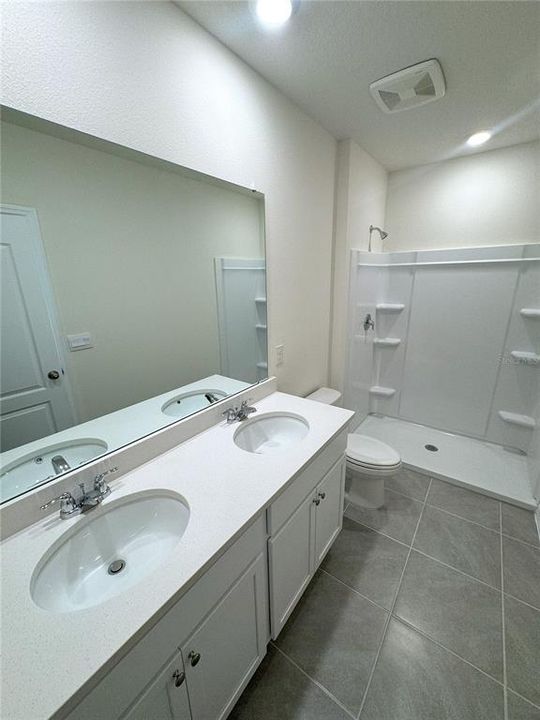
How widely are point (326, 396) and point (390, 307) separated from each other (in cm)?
125

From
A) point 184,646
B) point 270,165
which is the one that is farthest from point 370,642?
point 270,165

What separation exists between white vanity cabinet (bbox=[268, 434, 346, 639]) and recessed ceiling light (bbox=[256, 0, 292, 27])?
5.66ft

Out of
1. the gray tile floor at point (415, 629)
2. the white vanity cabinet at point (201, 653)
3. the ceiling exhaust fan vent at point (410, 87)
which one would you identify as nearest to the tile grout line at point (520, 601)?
the gray tile floor at point (415, 629)

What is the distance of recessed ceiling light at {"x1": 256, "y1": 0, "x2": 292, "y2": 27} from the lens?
3.37 ft

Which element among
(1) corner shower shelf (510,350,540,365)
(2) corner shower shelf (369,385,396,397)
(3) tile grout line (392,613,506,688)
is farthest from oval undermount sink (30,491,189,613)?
(1) corner shower shelf (510,350,540,365)

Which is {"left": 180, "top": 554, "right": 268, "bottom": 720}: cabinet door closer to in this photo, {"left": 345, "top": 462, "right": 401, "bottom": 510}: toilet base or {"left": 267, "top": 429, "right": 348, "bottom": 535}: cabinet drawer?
{"left": 267, "top": 429, "right": 348, "bottom": 535}: cabinet drawer

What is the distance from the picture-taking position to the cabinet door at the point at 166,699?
622 millimetres

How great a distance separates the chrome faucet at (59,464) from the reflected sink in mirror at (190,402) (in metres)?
0.37

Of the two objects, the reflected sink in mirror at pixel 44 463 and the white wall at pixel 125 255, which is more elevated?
the white wall at pixel 125 255

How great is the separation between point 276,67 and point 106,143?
99 centimetres

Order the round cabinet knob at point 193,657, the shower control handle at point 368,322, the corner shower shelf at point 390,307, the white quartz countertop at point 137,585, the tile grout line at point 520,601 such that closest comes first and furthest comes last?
the white quartz countertop at point 137,585 → the round cabinet knob at point 193,657 → the tile grout line at point 520,601 → the shower control handle at point 368,322 → the corner shower shelf at point 390,307

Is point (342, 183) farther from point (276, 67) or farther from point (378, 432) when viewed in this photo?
point (378, 432)

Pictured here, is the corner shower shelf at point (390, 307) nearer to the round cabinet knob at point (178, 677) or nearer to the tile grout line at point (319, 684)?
the tile grout line at point (319, 684)

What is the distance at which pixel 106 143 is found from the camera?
0.93 m
